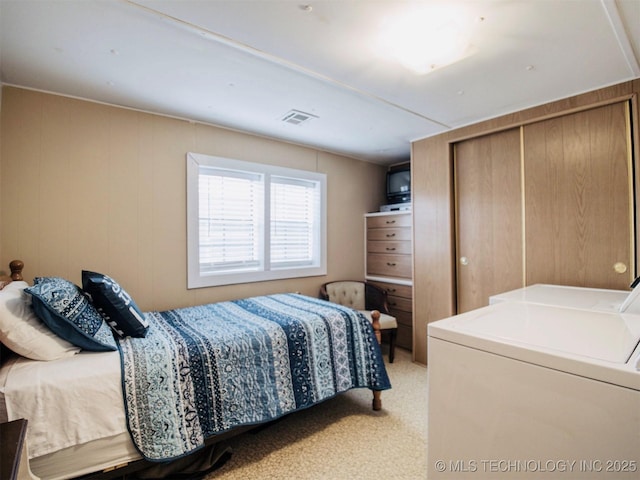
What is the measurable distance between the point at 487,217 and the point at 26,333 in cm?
334

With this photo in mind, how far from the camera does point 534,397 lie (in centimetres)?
86

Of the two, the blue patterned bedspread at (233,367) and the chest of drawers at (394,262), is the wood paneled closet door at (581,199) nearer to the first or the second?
the chest of drawers at (394,262)

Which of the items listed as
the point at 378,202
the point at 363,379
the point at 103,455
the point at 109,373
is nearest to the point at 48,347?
the point at 109,373

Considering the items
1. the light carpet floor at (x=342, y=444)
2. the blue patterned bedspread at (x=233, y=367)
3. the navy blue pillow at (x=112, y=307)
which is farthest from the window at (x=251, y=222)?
the light carpet floor at (x=342, y=444)

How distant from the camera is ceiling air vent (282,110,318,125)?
8.66 ft

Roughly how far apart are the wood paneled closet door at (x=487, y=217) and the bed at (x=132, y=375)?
1.56m

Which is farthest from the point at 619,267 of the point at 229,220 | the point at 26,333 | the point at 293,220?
the point at 26,333

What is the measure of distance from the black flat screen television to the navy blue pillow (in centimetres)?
325

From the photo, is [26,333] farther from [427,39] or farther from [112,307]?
[427,39]

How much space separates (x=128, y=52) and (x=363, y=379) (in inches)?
105

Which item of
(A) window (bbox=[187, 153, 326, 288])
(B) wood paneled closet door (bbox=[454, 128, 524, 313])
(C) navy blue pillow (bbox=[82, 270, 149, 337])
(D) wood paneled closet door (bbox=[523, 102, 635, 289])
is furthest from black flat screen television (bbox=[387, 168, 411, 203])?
(C) navy blue pillow (bbox=[82, 270, 149, 337])

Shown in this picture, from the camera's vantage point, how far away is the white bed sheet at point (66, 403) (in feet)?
4.24

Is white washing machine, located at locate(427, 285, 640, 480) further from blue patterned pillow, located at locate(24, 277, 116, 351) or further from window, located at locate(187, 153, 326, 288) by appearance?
window, located at locate(187, 153, 326, 288)

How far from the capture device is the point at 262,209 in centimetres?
332
